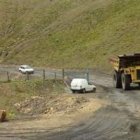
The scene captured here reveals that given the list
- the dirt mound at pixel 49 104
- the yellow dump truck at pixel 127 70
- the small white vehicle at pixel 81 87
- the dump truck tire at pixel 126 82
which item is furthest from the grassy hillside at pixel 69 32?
the dirt mound at pixel 49 104

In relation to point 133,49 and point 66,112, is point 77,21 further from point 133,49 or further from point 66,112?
point 66,112

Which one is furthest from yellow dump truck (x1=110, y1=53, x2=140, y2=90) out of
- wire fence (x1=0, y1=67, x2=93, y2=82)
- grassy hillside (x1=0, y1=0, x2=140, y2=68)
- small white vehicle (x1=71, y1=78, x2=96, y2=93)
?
grassy hillside (x1=0, y1=0, x2=140, y2=68)

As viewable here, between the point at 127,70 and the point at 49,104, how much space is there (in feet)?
37.2

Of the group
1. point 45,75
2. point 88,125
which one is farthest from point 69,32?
point 88,125

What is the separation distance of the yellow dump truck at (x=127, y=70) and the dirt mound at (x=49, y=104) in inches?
335

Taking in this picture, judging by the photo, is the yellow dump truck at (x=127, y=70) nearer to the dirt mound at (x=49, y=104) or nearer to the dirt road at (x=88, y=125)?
the dirt road at (x=88, y=125)

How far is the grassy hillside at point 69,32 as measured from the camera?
84269 millimetres

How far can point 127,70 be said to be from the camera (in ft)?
161

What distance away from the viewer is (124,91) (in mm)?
47781

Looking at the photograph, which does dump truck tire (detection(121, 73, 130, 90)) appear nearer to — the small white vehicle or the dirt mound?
the small white vehicle

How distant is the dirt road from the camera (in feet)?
91.1

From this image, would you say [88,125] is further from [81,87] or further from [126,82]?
[126,82]

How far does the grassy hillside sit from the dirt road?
4162 cm

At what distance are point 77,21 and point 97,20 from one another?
13.4 feet
